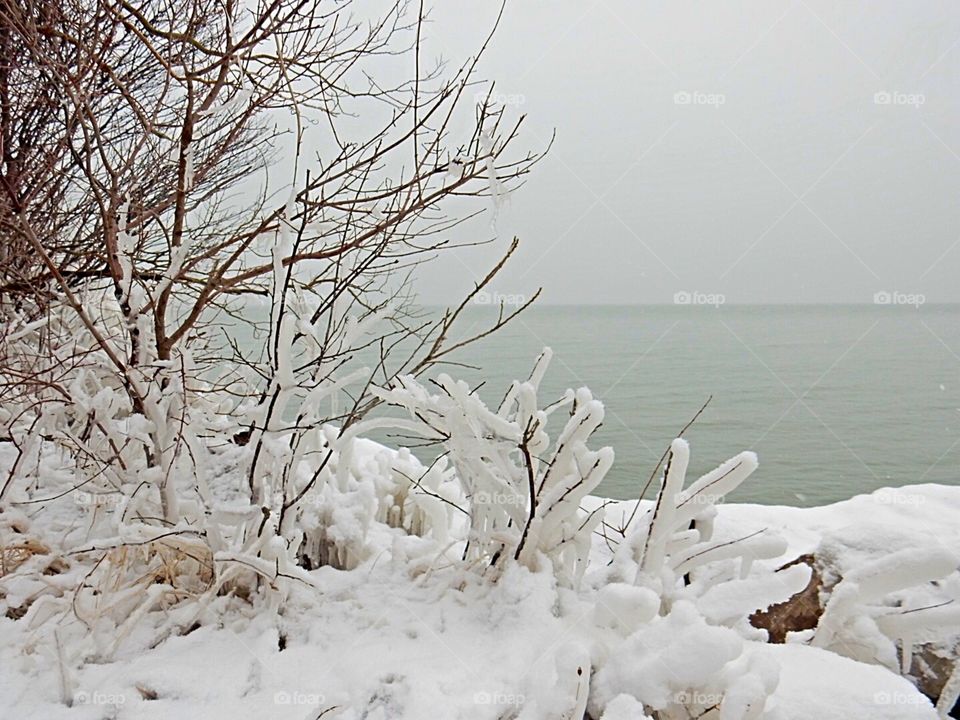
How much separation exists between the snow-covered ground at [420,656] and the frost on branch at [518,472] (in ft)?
0.33

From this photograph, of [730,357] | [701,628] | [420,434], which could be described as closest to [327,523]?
[420,434]

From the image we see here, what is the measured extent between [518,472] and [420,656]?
2.52 feet

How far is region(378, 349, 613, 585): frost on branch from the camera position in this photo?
2.54 m

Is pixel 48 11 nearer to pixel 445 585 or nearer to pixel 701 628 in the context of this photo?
pixel 445 585

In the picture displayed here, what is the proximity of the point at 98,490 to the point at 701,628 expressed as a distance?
7.34ft

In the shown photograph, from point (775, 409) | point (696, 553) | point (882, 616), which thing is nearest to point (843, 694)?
point (696, 553)

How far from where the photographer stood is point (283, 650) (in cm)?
226

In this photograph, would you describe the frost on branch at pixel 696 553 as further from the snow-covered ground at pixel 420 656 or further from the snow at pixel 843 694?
the snow at pixel 843 694

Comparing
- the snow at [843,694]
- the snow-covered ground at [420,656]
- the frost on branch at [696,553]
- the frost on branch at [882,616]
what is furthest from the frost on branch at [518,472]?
the frost on branch at [882,616]

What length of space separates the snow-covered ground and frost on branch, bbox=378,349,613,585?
101 millimetres

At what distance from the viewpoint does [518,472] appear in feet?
8.98

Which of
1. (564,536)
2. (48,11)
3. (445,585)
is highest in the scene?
(48,11)

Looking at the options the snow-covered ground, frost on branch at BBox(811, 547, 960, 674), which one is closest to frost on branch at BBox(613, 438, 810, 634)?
the snow-covered ground

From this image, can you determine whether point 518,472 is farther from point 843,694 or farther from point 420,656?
point 843,694
